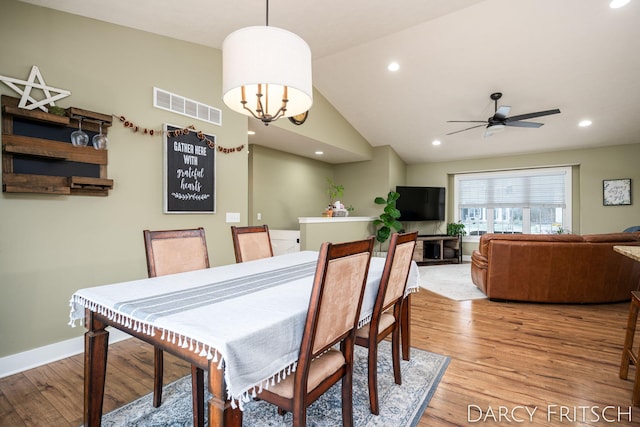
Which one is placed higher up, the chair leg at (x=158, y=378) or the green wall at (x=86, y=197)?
the green wall at (x=86, y=197)

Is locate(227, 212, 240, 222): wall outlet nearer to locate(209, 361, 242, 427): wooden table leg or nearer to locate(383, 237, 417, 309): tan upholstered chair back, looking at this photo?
locate(383, 237, 417, 309): tan upholstered chair back

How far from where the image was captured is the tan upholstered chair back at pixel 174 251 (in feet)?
6.15

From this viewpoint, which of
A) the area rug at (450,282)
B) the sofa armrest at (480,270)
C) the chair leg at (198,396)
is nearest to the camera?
the chair leg at (198,396)

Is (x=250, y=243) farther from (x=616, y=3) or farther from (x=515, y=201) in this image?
(x=515, y=201)

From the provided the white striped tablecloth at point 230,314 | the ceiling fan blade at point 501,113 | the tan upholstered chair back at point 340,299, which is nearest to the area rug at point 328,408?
the white striped tablecloth at point 230,314

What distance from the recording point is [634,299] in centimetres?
193

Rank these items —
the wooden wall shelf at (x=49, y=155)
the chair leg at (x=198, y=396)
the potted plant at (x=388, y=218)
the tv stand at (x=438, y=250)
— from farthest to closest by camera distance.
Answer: the tv stand at (x=438, y=250)
the potted plant at (x=388, y=218)
the wooden wall shelf at (x=49, y=155)
the chair leg at (x=198, y=396)

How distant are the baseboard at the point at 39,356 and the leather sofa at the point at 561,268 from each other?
14.3 ft

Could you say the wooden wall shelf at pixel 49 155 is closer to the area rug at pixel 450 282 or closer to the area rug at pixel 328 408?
the area rug at pixel 328 408

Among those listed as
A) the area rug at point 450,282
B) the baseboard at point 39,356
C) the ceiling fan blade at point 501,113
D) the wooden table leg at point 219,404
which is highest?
the ceiling fan blade at point 501,113

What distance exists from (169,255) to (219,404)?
1.26m

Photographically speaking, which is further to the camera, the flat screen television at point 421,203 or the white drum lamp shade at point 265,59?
the flat screen television at point 421,203

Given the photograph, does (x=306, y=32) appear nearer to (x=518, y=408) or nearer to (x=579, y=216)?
(x=518, y=408)

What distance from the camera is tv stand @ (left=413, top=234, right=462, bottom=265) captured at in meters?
6.75
